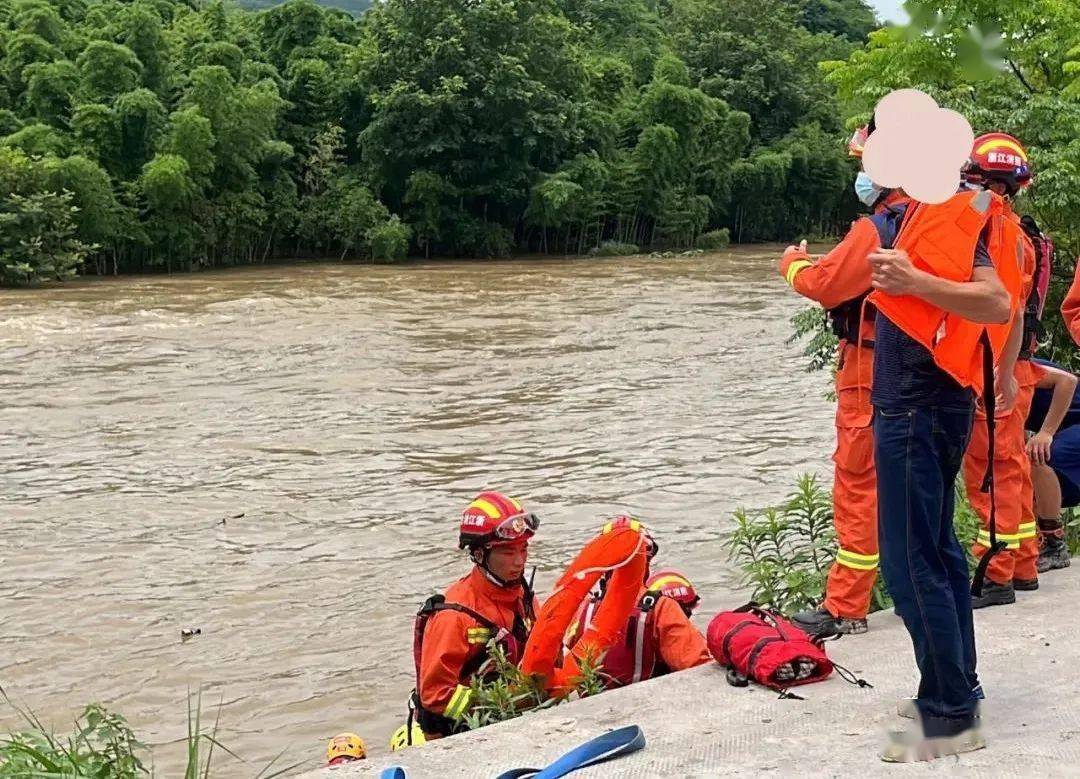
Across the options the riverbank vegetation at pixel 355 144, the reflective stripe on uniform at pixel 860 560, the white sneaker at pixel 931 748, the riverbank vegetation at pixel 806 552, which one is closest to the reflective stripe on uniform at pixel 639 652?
the reflective stripe on uniform at pixel 860 560

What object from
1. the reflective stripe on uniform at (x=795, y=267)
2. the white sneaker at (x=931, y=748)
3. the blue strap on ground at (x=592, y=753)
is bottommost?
the blue strap on ground at (x=592, y=753)

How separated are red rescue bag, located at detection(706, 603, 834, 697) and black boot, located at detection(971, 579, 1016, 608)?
861 millimetres

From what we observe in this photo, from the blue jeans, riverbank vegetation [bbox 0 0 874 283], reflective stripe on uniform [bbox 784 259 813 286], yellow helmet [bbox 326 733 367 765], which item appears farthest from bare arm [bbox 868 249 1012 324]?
riverbank vegetation [bbox 0 0 874 283]

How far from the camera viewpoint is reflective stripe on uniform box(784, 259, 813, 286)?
4.30 metres

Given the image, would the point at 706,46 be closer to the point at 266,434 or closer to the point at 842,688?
the point at 266,434

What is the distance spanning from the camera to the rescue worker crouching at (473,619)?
4.58 m

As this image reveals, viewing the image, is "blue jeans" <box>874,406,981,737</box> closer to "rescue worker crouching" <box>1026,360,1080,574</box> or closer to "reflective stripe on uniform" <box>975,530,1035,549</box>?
"reflective stripe on uniform" <box>975,530,1035,549</box>

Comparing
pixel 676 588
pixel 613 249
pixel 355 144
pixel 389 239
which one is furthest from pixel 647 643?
pixel 355 144

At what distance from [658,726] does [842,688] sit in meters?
0.64

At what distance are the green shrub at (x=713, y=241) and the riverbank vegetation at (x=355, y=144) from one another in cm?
11

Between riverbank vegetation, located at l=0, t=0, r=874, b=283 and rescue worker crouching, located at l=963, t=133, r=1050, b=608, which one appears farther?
riverbank vegetation, located at l=0, t=0, r=874, b=283

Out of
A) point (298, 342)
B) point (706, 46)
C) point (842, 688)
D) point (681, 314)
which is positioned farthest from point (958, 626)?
point (706, 46)

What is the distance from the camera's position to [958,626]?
10.7ft

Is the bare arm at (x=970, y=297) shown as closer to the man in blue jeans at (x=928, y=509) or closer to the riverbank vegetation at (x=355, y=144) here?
the man in blue jeans at (x=928, y=509)
